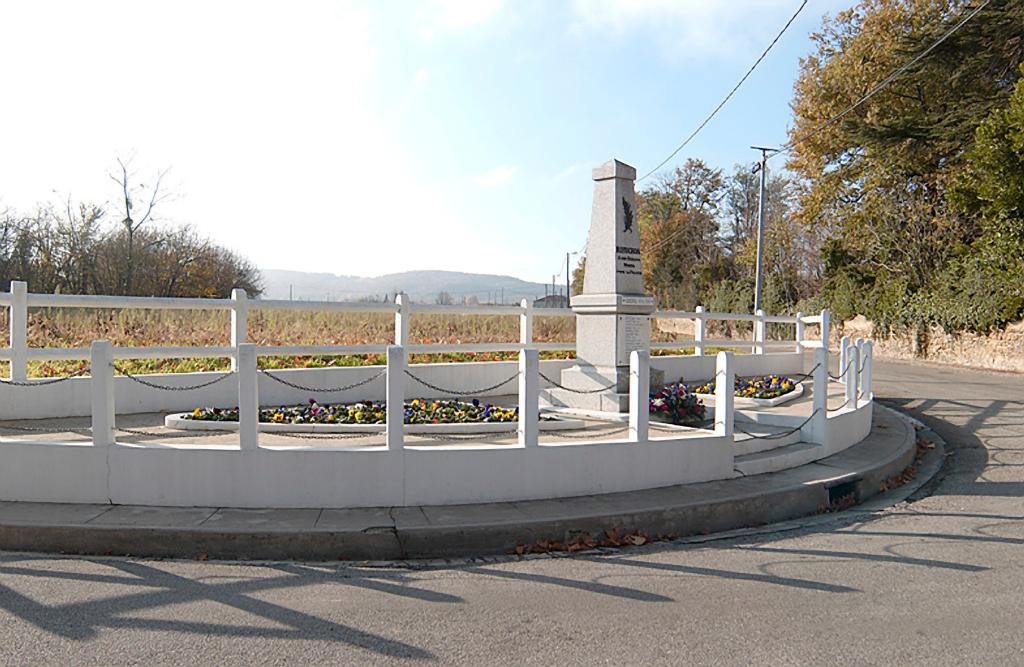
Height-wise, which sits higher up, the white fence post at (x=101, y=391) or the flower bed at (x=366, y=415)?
the white fence post at (x=101, y=391)

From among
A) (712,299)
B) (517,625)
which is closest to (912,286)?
(712,299)

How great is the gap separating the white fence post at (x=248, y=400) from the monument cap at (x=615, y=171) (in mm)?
5842

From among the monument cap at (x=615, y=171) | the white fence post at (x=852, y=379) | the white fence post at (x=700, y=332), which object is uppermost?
the monument cap at (x=615, y=171)

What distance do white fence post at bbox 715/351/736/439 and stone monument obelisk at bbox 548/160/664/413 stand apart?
8.27ft

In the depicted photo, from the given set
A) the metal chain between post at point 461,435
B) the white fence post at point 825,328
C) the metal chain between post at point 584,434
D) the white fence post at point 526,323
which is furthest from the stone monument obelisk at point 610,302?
the white fence post at point 825,328

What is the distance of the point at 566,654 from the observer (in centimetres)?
420

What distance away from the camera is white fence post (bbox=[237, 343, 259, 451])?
6.46 m

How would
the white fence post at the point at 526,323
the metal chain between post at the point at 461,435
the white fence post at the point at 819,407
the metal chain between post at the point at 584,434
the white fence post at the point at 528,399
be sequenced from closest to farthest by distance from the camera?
the white fence post at the point at 528,399
the metal chain between post at the point at 461,435
the metal chain between post at the point at 584,434
the white fence post at the point at 819,407
the white fence post at the point at 526,323

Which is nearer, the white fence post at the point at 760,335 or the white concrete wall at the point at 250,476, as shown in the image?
the white concrete wall at the point at 250,476

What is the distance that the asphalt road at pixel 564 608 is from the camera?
418 centimetres

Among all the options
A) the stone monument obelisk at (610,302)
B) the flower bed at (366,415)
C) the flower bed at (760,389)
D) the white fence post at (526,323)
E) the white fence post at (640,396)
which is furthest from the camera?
the white fence post at (526,323)

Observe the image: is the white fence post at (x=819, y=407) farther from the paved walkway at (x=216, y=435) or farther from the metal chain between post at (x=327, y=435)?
the metal chain between post at (x=327, y=435)

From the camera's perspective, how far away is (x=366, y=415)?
9.18 m

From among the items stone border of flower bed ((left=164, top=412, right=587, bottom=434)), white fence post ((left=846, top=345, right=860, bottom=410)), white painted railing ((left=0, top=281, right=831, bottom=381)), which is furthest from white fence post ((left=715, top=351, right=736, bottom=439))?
white painted railing ((left=0, top=281, right=831, bottom=381))
